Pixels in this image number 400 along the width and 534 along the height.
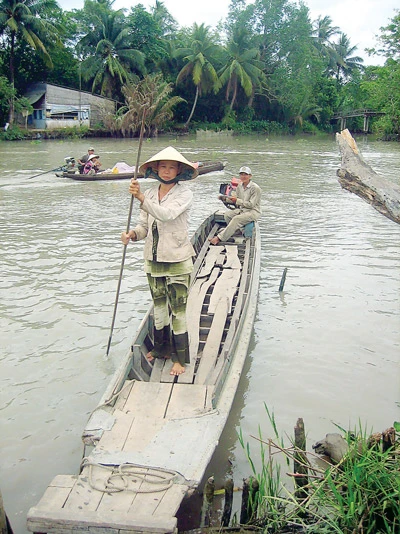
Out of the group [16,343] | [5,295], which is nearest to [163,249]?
[16,343]

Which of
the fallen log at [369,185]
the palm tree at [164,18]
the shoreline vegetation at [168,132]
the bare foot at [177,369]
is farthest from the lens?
the palm tree at [164,18]

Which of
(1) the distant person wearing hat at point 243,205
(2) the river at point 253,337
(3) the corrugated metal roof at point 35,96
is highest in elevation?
(3) the corrugated metal roof at point 35,96

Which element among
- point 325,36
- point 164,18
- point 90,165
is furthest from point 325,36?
point 90,165

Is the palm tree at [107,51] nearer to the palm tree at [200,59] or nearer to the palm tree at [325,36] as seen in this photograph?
the palm tree at [200,59]

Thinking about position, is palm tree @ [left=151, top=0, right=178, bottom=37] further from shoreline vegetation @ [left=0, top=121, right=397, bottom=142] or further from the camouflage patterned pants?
the camouflage patterned pants

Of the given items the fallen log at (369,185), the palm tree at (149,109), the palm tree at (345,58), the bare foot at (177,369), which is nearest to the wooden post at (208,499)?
the bare foot at (177,369)

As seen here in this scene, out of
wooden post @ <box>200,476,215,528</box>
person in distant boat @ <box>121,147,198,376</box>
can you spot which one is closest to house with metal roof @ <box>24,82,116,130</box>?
person in distant boat @ <box>121,147,198,376</box>

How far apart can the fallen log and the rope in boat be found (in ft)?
6.20

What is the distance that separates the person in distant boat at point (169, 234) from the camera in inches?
142

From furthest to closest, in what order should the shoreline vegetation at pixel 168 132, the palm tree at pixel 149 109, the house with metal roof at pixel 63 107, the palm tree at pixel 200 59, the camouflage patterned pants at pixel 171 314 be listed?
the palm tree at pixel 200 59, the house with metal roof at pixel 63 107, the palm tree at pixel 149 109, the shoreline vegetation at pixel 168 132, the camouflage patterned pants at pixel 171 314

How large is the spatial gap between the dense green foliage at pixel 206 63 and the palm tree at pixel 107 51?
0.06 meters

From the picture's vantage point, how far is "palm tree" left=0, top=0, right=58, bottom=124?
28875mm

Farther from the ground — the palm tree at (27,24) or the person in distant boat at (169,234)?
the palm tree at (27,24)

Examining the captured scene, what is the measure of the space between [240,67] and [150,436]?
36552mm
